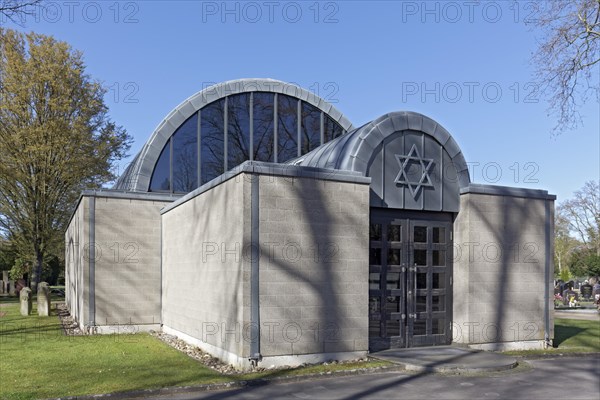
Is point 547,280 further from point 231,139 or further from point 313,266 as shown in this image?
point 231,139

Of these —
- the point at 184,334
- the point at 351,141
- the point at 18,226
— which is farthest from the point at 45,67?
the point at 351,141

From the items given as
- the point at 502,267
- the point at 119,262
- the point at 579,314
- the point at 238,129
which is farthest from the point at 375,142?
the point at 579,314

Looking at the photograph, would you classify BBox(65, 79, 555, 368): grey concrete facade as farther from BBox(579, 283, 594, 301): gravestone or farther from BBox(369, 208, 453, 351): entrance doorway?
Result: BBox(579, 283, 594, 301): gravestone

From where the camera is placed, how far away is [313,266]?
35.4ft

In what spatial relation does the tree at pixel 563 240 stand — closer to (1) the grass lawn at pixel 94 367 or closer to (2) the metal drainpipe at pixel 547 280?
(2) the metal drainpipe at pixel 547 280

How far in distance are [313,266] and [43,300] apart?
15163 millimetres

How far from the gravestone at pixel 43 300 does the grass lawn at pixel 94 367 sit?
602cm

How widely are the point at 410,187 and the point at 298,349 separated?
457 centimetres

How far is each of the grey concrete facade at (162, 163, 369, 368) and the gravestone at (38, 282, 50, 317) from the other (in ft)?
40.1

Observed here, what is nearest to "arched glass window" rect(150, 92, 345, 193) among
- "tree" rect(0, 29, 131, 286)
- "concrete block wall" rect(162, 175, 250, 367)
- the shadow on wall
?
"concrete block wall" rect(162, 175, 250, 367)

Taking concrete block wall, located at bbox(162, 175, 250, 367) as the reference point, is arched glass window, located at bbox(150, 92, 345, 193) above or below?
above

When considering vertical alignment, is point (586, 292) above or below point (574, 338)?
below

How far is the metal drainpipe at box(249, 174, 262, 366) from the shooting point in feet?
32.9

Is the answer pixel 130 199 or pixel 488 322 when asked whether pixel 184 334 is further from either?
pixel 488 322
